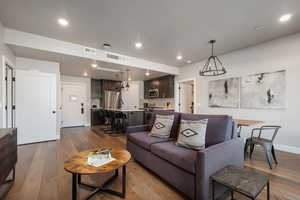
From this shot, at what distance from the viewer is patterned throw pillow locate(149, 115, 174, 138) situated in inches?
103

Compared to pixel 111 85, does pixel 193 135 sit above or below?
below

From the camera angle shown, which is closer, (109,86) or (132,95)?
(109,86)

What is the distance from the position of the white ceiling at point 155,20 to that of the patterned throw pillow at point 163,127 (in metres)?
1.93

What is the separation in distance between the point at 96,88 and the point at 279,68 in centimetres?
740

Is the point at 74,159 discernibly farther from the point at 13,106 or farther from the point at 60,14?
the point at 13,106

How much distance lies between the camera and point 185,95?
6.39 m

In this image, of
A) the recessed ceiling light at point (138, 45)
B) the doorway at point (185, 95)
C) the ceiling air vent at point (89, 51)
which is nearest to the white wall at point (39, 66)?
the ceiling air vent at point (89, 51)

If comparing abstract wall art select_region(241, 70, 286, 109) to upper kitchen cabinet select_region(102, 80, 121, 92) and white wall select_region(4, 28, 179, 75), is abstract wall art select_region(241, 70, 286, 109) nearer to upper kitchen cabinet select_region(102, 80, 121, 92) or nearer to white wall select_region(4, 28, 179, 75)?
white wall select_region(4, 28, 179, 75)

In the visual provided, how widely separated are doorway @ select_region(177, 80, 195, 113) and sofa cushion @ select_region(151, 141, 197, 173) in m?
4.18

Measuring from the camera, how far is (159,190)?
183cm

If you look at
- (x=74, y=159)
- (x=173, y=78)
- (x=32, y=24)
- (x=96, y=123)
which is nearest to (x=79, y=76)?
(x=96, y=123)

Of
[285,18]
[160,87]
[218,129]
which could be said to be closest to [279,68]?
[285,18]

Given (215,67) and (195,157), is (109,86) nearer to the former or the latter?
(215,67)

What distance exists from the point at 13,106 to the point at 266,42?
707cm
